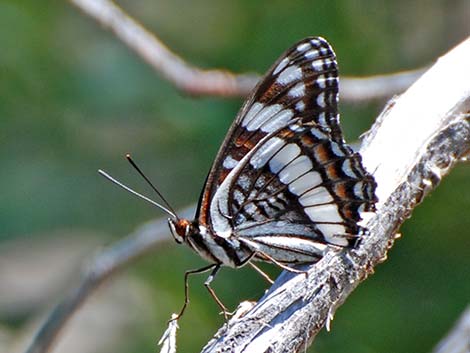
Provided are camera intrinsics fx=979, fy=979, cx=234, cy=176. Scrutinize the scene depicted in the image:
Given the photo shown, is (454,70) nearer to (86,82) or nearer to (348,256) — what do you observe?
(348,256)

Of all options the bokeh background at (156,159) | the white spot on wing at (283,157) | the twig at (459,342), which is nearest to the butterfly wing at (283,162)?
the white spot on wing at (283,157)

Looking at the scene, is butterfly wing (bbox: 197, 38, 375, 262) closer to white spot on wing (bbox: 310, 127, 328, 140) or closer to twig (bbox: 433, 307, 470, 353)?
white spot on wing (bbox: 310, 127, 328, 140)

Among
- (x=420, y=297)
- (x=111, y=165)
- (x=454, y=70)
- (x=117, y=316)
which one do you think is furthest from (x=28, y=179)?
(x=454, y=70)

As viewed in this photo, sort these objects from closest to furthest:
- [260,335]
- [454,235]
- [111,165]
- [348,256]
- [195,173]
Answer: [260,335]
[348,256]
[454,235]
[195,173]
[111,165]

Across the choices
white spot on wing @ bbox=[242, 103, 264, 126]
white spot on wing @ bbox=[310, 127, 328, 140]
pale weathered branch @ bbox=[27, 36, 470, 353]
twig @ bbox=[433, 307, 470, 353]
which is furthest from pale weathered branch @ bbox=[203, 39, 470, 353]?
twig @ bbox=[433, 307, 470, 353]

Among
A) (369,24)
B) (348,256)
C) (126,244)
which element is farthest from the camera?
(369,24)

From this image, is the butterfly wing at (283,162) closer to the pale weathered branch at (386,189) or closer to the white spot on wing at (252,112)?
the white spot on wing at (252,112)

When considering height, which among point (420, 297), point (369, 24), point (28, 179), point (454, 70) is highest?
point (28, 179)
